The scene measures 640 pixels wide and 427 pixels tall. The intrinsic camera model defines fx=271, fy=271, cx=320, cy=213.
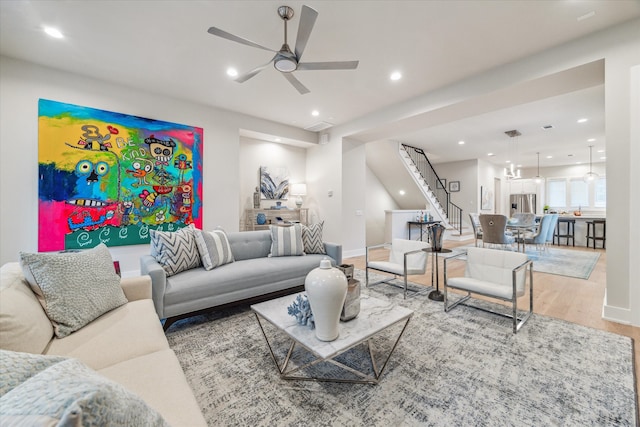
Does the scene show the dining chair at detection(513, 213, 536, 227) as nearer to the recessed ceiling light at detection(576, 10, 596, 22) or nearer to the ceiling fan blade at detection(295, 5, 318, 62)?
the recessed ceiling light at detection(576, 10, 596, 22)

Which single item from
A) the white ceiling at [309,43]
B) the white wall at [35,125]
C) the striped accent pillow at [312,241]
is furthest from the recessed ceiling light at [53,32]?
the striped accent pillow at [312,241]

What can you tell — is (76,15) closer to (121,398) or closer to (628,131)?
(121,398)

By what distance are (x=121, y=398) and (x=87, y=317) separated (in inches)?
56.9

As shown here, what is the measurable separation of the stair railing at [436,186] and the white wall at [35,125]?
6.17 metres

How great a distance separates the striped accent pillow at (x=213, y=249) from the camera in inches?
113

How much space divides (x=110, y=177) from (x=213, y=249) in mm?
2289

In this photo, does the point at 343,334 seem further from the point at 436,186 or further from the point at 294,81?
the point at 436,186

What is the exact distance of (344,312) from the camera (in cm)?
180

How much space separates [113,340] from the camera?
1.42m

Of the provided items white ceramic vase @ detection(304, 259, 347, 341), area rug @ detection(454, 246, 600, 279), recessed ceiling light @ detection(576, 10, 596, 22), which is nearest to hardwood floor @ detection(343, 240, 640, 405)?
area rug @ detection(454, 246, 600, 279)

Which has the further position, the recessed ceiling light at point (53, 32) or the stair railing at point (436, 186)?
the stair railing at point (436, 186)

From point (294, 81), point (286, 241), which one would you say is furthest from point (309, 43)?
point (286, 241)

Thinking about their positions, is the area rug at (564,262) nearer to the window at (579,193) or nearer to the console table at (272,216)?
the console table at (272,216)

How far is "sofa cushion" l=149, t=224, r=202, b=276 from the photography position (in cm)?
264
